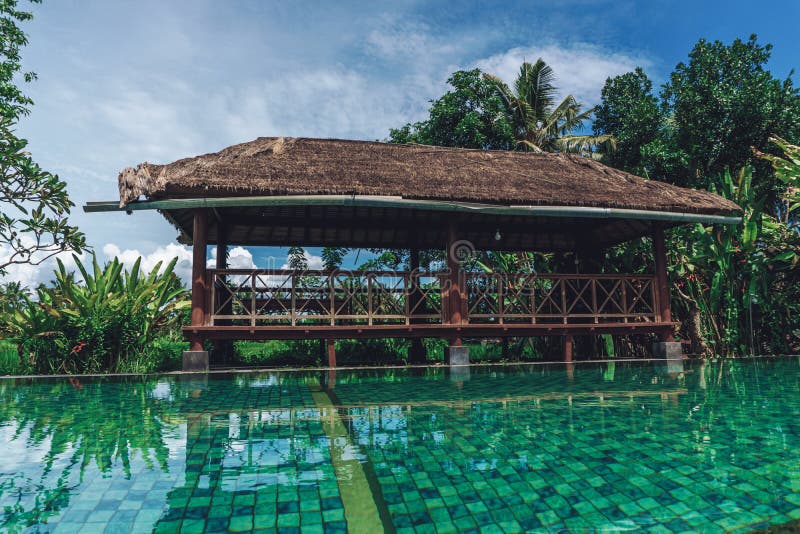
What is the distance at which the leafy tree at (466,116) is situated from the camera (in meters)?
16.8

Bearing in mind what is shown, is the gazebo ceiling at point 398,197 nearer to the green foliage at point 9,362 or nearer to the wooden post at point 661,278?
the wooden post at point 661,278

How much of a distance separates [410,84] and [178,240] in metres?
9.16

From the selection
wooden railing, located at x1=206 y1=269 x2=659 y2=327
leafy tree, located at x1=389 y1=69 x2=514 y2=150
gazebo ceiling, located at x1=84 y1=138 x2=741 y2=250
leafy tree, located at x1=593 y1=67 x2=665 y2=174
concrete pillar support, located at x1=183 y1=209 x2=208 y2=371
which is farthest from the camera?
leafy tree, located at x1=389 y1=69 x2=514 y2=150

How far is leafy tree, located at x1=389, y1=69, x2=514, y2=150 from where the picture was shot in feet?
55.2

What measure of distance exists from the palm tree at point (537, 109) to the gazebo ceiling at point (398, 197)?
7458mm

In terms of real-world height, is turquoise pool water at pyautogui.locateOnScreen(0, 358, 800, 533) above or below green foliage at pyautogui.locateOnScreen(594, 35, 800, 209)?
below

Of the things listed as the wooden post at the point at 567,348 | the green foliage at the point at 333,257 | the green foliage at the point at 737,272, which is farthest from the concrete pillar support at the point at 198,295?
the green foliage at the point at 737,272

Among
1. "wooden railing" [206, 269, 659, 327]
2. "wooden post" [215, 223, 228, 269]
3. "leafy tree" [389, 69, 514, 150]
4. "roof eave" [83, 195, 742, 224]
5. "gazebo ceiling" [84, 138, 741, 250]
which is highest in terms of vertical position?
"leafy tree" [389, 69, 514, 150]

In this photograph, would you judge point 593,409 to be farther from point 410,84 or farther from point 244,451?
point 410,84

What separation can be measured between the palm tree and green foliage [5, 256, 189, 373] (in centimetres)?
1350

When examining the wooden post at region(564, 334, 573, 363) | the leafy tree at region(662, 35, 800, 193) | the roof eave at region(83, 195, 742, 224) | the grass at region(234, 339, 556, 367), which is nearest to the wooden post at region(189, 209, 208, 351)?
the roof eave at region(83, 195, 742, 224)

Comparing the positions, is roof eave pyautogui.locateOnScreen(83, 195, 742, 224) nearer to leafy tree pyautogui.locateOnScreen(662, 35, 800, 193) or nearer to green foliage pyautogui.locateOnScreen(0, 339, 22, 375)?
green foliage pyautogui.locateOnScreen(0, 339, 22, 375)

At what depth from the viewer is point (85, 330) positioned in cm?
743

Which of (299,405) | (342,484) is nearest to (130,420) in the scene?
(299,405)
